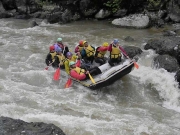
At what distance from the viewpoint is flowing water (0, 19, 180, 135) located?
7.76 meters

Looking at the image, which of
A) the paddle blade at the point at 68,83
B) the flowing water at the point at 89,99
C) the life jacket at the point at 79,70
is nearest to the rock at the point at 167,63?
the flowing water at the point at 89,99

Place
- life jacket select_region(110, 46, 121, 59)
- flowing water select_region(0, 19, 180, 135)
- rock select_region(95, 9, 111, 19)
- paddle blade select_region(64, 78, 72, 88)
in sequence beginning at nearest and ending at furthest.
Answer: flowing water select_region(0, 19, 180, 135) < paddle blade select_region(64, 78, 72, 88) < life jacket select_region(110, 46, 121, 59) < rock select_region(95, 9, 111, 19)

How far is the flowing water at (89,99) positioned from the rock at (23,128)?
1.66m

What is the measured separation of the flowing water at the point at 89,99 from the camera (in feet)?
25.5

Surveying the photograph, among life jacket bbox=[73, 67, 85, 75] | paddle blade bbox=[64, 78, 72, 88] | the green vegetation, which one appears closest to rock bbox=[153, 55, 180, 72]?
life jacket bbox=[73, 67, 85, 75]

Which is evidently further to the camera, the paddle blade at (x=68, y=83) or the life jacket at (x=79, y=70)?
the paddle blade at (x=68, y=83)

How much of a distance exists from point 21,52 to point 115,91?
17.8ft

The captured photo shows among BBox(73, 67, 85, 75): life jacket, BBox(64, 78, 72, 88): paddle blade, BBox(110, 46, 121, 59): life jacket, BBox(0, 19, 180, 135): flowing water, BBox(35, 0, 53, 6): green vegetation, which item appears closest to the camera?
BBox(0, 19, 180, 135): flowing water

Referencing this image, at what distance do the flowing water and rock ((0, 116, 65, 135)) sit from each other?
5.45 ft

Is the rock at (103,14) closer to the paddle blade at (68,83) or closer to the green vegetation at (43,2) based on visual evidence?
the green vegetation at (43,2)

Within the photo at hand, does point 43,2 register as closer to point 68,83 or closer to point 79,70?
point 68,83

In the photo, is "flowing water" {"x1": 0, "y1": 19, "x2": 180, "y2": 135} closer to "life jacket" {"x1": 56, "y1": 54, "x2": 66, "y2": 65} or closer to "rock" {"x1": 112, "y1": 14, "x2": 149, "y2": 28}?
"life jacket" {"x1": 56, "y1": 54, "x2": 66, "y2": 65}

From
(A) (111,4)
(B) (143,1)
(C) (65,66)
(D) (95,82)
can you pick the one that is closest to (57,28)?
(A) (111,4)

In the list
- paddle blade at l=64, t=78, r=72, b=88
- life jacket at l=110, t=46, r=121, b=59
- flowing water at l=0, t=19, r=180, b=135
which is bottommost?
flowing water at l=0, t=19, r=180, b=135
